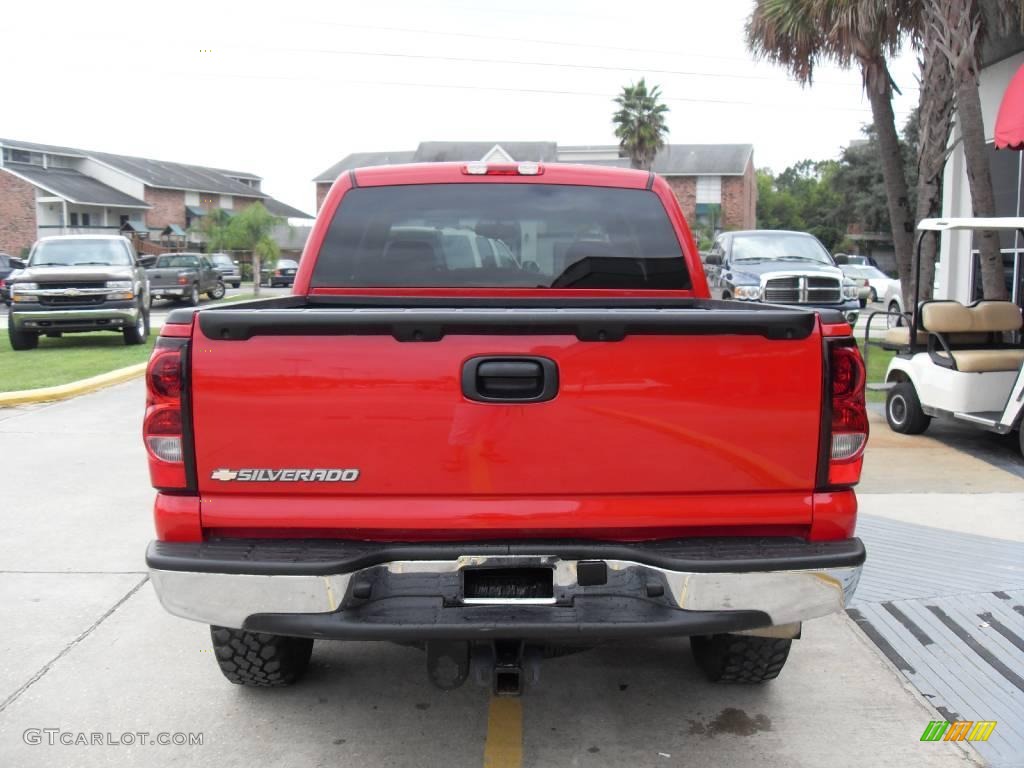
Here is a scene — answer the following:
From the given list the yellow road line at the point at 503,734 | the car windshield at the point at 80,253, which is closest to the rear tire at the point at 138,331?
the car windshield at the point at 80,253

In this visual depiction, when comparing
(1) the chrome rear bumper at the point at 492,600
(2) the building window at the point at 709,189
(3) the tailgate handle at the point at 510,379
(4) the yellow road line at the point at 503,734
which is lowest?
(4) the yellow road line at the point at 503,734

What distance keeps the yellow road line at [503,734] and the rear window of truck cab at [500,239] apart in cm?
190

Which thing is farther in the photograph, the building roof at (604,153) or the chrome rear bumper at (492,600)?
the building roof at (604,153)

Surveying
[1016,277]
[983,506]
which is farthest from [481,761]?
[1016,277]

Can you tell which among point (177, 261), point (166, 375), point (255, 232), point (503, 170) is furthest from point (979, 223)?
point (255, 232)

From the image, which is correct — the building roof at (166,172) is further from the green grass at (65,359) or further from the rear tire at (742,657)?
the rear tire at (742,657)

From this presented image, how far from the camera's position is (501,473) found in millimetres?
3068

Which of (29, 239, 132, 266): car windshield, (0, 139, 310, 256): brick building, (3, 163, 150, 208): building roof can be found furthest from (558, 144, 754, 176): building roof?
(29, 239, 132, 266): car windshield

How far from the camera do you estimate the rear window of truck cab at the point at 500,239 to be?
15.7 feet

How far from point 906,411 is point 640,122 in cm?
4633

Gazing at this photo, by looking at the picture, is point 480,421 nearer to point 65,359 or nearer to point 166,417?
point 166,417

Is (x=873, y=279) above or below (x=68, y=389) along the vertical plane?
above

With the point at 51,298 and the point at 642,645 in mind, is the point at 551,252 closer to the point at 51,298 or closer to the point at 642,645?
the point at 642,645

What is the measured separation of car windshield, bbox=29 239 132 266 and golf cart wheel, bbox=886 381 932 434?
1292 centimetres
